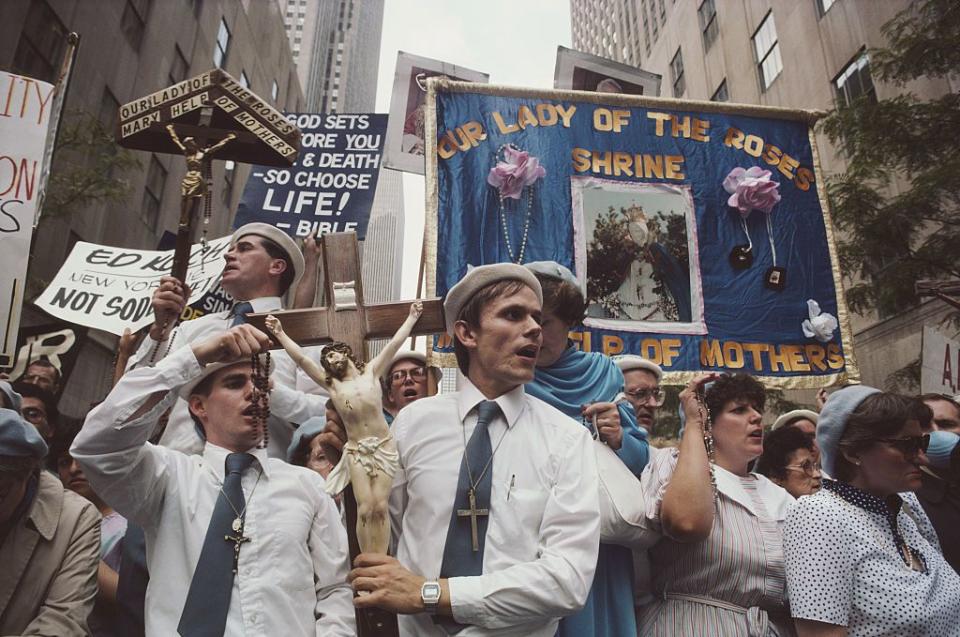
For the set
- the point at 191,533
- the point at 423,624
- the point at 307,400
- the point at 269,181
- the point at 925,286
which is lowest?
the point at 423,624

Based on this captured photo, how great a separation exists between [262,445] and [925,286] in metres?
5.57

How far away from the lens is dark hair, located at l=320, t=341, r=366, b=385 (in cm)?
200

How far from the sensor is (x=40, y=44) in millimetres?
12367

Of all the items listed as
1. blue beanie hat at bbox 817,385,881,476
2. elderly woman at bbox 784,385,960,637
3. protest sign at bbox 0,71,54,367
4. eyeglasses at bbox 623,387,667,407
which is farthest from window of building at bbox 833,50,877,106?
protest sign at bbox 0,71,54,367

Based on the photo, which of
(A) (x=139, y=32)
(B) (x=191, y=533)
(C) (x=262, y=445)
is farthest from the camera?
(A) (x=139, y=32)

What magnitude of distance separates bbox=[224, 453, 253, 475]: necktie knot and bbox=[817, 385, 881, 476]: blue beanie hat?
2.36 metres

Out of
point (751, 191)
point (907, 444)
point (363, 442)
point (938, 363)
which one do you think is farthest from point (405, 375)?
A: point (938, 363)

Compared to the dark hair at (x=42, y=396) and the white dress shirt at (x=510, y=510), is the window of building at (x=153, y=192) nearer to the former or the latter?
the dark hair at (x=42, y=396)

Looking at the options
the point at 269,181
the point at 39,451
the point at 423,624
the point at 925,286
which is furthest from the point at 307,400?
the point at 925,286

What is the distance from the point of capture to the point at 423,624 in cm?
207

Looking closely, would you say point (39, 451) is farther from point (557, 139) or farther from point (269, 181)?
point (557, 139)

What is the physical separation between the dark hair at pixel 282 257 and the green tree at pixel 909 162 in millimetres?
9359

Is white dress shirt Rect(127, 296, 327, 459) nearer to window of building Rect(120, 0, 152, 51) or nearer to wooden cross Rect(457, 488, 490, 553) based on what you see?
wooden cross Rect(457, 488, 490, 553)

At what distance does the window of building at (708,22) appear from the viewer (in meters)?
23.3
